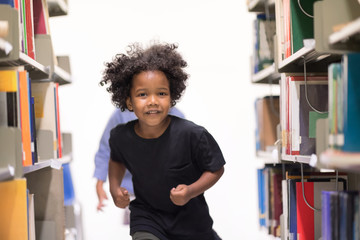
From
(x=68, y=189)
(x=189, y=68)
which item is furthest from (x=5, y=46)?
(x=189, y=68)

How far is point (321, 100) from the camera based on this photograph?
1970 mm

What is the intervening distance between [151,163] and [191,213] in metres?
0.28

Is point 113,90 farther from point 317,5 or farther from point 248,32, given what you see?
point 248,32

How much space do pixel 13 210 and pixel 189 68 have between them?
9.00 feet

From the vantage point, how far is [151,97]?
184 centimetres

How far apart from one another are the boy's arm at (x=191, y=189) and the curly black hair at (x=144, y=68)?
0.42 metres

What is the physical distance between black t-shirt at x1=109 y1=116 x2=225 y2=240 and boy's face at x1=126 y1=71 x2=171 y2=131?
0.09 meters

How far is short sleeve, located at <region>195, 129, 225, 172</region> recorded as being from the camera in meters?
1.84

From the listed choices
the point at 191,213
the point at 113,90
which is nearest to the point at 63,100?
the point at 113,90

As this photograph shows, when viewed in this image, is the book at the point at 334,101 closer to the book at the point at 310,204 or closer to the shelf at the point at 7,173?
the book at the point at 310,204

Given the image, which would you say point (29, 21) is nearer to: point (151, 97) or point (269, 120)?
point (151, 97)

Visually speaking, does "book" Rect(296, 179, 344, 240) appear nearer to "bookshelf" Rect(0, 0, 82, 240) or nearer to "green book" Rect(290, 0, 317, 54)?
"green book" Rect(290, 0, 317, 54)

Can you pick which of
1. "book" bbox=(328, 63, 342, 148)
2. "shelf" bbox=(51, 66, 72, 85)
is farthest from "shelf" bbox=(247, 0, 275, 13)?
"book" bbox=(328, 63, 342, 148)

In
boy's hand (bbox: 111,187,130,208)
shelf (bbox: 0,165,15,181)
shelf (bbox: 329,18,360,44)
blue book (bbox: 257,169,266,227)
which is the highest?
shelf (bbox: 329,18,360,44)
